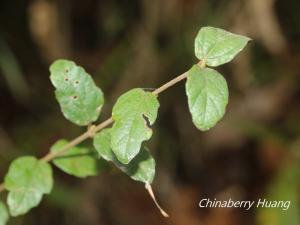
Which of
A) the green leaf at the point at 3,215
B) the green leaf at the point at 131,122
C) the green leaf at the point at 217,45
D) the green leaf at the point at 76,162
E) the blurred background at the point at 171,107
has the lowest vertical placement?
the blurred background at the point at 171,107

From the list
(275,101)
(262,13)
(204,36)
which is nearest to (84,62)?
(275,101)

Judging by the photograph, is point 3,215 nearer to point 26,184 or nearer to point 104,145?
point 26,184

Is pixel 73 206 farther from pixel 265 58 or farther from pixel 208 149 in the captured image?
pixel 265 58

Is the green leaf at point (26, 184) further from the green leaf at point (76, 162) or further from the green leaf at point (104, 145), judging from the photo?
the green leaf at point (104, 145)

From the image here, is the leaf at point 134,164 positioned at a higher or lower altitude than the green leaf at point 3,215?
higher

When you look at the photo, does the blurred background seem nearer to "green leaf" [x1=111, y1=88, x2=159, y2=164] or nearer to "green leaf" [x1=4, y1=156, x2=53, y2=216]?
"green leaf" [x1=4, y1=156, x2=53, y2=216]

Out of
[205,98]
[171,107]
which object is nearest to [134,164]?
[205,98]

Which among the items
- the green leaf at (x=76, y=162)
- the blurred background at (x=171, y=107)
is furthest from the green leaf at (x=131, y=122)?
the blurred background at (x=171, y=107)
